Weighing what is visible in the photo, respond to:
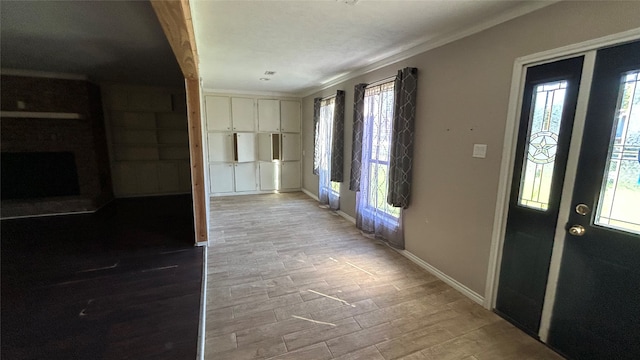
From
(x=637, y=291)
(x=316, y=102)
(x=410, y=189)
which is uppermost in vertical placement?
(x=316, y=102)

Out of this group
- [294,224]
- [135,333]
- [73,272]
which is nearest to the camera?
[135,333]

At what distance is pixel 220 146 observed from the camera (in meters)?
6.07

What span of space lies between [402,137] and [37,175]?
228 inches

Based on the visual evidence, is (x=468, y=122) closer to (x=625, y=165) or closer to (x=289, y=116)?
(x=625, y=165)

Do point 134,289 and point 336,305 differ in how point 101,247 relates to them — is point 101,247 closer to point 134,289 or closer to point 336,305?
point 134,289

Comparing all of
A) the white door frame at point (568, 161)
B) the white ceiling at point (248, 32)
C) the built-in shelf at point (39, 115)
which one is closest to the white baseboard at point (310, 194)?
the white ceiling at point (248, 32)

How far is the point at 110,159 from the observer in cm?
540

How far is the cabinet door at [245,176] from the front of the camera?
633cm

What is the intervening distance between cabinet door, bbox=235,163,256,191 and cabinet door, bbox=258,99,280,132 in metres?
0.97

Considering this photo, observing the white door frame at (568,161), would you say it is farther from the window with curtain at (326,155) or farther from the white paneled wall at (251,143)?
the white paneled wall at (251,143)

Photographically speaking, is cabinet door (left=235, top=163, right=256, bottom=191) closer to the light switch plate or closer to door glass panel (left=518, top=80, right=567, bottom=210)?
the light switch plate

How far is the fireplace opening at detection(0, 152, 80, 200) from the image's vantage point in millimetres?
4164

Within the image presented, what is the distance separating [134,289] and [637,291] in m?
3.62

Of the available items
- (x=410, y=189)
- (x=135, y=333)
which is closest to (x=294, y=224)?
(x=410, y=189)
